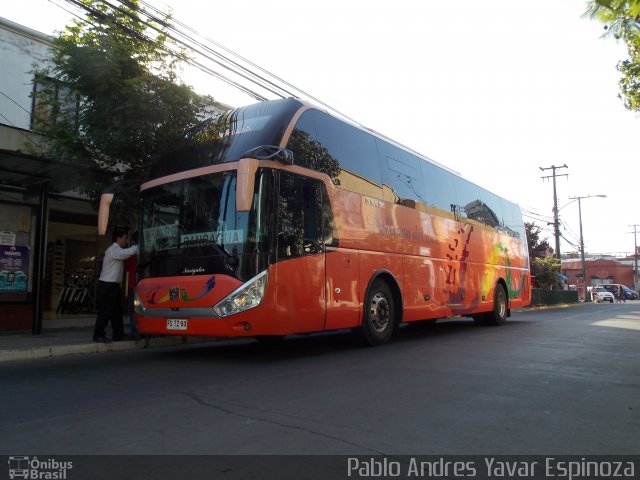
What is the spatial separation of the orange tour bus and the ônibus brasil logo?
130 inches

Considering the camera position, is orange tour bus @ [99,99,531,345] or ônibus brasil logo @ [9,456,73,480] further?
orange tour bus @ [99,99,531,345]

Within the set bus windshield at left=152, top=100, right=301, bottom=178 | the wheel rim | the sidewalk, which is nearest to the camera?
bus windshield at left=152, top=100, right=301, bottom=178

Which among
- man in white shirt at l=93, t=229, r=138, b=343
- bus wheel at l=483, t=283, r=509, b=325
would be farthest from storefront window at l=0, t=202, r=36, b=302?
bus wheel at l=483, t=283, r=509, b=325

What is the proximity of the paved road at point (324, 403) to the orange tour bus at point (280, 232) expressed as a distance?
0.79 meters

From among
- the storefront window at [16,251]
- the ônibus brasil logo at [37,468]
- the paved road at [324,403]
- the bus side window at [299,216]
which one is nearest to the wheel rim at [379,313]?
the paved road at [324,403]

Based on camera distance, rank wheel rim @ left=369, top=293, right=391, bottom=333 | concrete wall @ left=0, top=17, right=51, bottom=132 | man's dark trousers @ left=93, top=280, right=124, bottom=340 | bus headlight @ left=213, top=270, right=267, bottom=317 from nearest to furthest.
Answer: bus headlight @ left=213, top=270, right=267, bottom=317, man's dark trousers @ left=93, top=280, right=124, bottom=340, wheel rim @ left=369, top=293, right=391, bottom=333, concrete wall @ left=0, top=17, right=51, bottom=132

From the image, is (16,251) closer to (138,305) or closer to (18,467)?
(138,305)

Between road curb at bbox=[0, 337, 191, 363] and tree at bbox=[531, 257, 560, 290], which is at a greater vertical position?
tree at bbox=[531, 257, 560, 290]

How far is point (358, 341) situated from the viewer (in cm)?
868

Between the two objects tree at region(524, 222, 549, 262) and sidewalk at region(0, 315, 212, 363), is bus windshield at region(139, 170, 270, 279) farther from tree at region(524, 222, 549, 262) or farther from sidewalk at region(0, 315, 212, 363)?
tree at region(524, 222, 549, 262)

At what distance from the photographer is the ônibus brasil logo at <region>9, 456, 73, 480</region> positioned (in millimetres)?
3018

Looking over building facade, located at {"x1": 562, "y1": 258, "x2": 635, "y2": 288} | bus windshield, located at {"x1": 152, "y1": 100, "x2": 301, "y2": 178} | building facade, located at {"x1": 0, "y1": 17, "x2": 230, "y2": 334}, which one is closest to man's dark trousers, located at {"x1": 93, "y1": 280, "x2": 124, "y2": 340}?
bus windshield, located at {"x1": 152, "y1": 100, "x2": 301, "y2": 178}

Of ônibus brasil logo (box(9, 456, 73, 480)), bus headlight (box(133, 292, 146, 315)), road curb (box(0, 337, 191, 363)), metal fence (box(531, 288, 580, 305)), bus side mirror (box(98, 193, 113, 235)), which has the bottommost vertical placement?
ônibus brasil logo (box(9, 456, 73, 480))

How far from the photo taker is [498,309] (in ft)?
46.1
